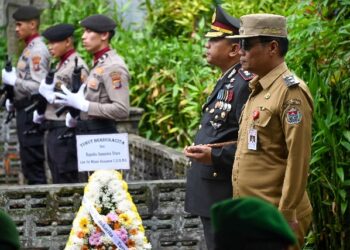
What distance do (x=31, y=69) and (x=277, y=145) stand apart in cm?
561

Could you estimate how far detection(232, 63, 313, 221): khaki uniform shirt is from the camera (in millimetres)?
6137

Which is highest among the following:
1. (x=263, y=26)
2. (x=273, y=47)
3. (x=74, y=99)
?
(x=263, y=26)

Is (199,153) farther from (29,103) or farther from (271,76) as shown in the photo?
(29,103)

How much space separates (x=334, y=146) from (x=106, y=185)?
1.64 metres

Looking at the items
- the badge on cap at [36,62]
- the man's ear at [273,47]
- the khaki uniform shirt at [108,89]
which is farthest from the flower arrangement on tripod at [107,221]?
the badge on cap at [36,62]

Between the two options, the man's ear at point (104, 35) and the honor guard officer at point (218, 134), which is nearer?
the honor guard officer at point (218, 134)

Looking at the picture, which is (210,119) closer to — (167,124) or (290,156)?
(290,156)

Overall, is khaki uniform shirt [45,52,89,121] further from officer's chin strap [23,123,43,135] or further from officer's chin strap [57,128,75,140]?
officer's chin strap [23,123,43,135]

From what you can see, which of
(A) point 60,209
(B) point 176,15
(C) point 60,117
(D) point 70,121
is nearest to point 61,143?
(C) point 60,117

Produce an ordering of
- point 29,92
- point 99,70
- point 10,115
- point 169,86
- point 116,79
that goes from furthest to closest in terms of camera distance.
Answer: point 169,86, point 10,115, point 29,92, point 99,70, point 116,79

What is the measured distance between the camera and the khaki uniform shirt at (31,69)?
11.4 metres

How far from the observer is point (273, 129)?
20.7 ft

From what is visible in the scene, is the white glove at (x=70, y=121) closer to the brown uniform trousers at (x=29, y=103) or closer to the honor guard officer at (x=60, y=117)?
the honor guard officer at (x=60, y=117)

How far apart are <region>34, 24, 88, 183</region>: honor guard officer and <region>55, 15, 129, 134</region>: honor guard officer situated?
0.44 meters
